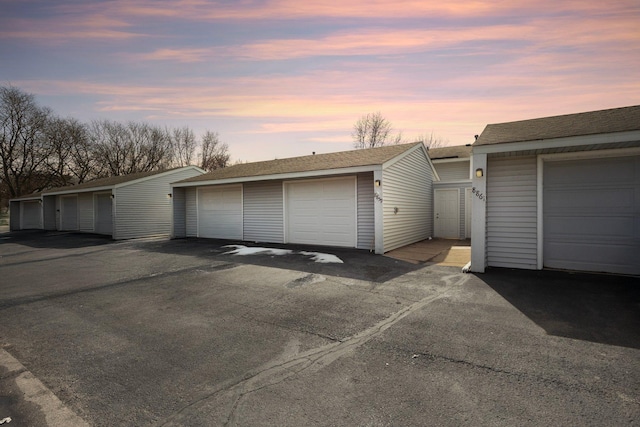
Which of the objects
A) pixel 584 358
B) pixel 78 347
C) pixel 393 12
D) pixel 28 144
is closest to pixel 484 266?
pixel 584 358

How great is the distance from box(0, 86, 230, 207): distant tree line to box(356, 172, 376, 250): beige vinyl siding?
37.6 meters

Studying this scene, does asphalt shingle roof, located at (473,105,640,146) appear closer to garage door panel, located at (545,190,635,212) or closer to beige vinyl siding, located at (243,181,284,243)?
garage door panel, located at (545,190,635,212)

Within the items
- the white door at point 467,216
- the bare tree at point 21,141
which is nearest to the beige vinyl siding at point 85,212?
the bare tree at point 21,141

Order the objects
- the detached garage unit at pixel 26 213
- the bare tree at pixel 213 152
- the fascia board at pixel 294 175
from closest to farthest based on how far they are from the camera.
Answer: the fascia board at pixel 294 175
the detached garage unit at pixel 26 213
the bare tree at pixel 213 152

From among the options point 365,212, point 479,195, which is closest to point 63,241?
point 365,212

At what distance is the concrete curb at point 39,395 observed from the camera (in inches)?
90.4

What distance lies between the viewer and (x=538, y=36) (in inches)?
300

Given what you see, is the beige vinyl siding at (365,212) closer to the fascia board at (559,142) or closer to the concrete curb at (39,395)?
the fascia board at (559,142)

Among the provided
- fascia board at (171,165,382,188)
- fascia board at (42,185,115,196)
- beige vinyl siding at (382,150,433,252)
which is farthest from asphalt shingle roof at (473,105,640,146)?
fascia board at (42,185,115,196)

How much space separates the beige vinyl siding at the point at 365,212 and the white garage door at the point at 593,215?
471 cm

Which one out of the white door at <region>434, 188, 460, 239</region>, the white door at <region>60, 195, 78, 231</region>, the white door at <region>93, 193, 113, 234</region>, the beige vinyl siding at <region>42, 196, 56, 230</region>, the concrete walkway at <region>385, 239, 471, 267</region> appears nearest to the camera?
the concrete walkway at <region>385, 239, 471, 267</region>

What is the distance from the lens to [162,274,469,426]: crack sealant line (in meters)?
2.48

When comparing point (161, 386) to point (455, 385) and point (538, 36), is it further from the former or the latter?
point (538, 36)

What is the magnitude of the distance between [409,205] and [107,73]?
12.1 metres
